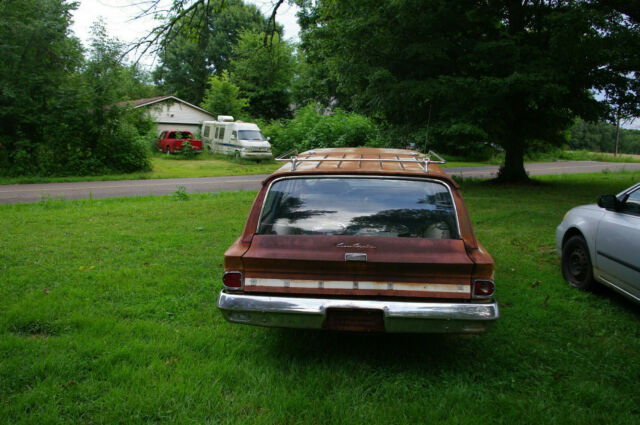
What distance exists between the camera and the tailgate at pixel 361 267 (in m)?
3.24

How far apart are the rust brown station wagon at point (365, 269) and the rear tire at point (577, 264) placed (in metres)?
2.57

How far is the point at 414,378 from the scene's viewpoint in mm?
3436

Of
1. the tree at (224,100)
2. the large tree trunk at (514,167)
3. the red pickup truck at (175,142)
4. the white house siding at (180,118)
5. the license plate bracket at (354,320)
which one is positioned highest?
the tree at (224,100)

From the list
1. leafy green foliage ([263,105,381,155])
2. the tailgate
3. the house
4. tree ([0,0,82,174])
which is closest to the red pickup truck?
leafy green foliage ([263,105,381,155])

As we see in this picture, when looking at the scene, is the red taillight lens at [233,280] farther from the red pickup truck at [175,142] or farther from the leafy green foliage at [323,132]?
the red pickup truck at [175,142]

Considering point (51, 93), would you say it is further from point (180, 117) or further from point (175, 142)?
point (180, 117)

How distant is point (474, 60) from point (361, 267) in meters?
12.8

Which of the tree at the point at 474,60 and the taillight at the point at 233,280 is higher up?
the tree at the point at 474,60

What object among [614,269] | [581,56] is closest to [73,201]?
[614,269]

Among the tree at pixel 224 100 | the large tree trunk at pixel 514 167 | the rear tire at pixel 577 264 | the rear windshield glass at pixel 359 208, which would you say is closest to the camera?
the rear windshield glass at pixel 359 208

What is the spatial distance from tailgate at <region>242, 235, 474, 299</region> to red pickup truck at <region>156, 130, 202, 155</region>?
27174 millimetres

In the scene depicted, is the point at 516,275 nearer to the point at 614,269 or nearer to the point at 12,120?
the point at 614,269

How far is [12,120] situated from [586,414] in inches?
839

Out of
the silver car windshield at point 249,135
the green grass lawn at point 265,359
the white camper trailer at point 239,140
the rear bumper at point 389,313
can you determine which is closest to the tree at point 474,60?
the green grass lawn at point 265,359
